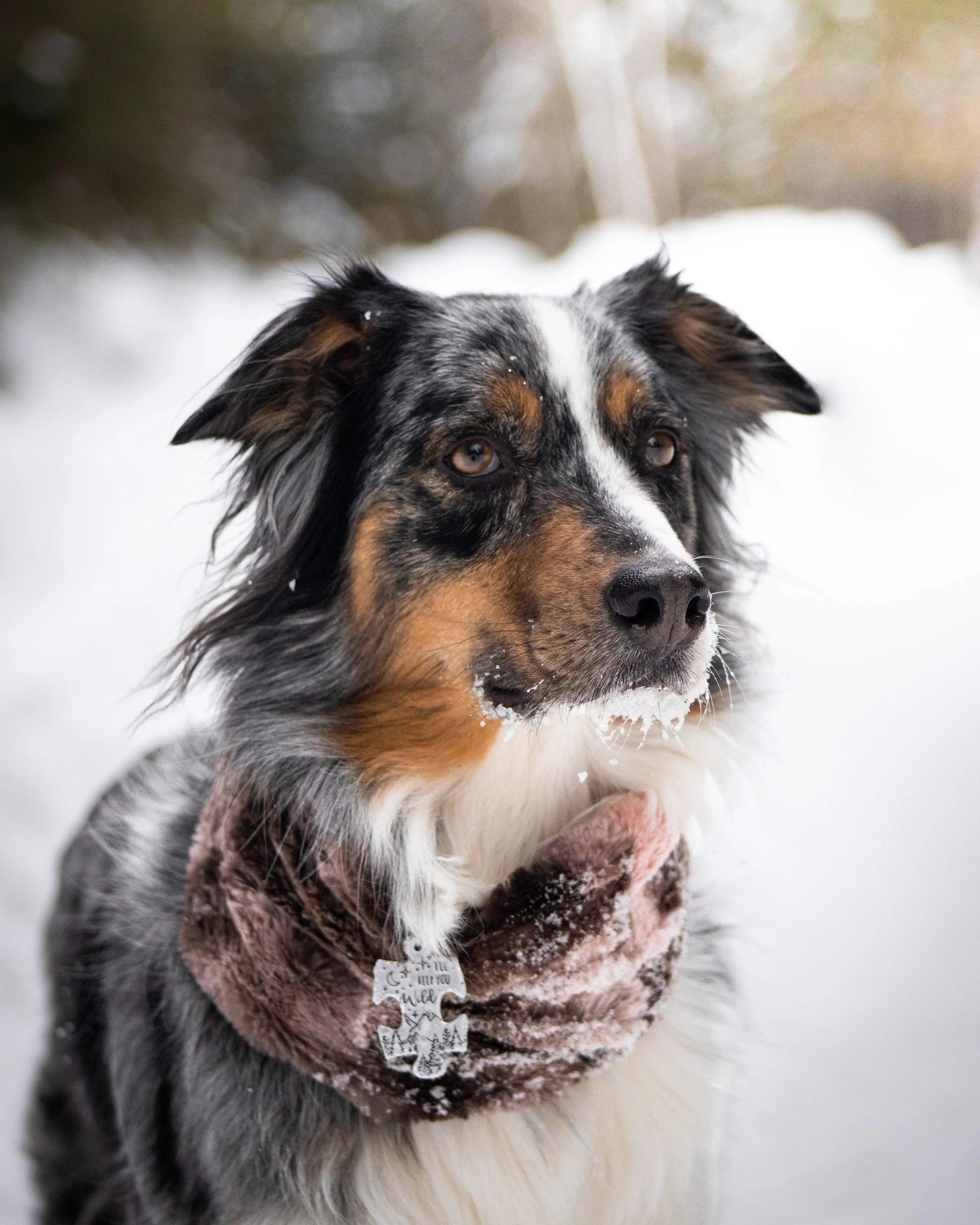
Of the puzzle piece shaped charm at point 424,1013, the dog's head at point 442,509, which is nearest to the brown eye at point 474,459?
the dog's head at point 442,509

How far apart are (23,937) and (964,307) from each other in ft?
7.69

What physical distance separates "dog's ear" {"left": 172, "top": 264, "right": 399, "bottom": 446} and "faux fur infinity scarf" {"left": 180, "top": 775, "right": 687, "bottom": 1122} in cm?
57

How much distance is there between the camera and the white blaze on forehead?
1.25 metres

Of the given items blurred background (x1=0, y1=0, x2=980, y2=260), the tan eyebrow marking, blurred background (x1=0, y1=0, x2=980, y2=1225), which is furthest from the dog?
blurred background (x1=0, y1=0, x2=980, y2=260)

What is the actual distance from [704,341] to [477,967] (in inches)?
41.1

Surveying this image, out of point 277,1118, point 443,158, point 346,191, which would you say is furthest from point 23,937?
point 443,158

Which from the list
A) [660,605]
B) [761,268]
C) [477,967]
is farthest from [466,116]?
[477,967]

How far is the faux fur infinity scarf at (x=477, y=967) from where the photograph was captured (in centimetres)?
130

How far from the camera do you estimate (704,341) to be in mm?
1600

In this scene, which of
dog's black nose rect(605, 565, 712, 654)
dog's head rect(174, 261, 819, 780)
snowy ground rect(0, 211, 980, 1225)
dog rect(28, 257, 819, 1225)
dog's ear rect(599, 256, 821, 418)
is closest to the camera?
dog's black nose rect(605, 565, 712, 654)

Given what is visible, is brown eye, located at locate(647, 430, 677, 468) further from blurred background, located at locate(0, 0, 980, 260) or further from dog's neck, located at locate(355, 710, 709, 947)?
blurred background, located at locate(0, 0, 980, 260)

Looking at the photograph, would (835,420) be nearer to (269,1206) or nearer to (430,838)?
(430,838)

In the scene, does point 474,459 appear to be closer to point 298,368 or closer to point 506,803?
point 298,368

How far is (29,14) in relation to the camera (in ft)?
6.36
